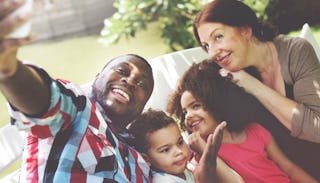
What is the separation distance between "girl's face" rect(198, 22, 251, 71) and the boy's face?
229mm

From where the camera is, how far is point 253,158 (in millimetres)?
1128

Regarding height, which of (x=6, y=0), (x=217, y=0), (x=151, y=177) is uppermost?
(x=6, y=0)

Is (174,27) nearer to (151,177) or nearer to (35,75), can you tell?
(151,177)

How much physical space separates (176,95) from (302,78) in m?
0.30

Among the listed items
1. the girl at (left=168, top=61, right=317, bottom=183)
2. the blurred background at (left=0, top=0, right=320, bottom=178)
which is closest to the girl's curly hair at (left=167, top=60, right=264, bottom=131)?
the girl at (left=168, top=61, right=317, bottom=183)

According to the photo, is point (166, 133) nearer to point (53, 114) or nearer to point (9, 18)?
point (53, 114)

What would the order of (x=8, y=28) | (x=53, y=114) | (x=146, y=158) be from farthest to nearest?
(x=146, y=158)
(x=53, y=114)
(x=8, y=28)

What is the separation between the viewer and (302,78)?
1.14 m

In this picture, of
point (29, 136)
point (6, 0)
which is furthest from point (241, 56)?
point (6, 0)

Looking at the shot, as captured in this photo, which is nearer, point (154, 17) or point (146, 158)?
point (146, 158)

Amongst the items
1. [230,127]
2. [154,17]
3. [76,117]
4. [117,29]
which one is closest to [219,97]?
[230,127]

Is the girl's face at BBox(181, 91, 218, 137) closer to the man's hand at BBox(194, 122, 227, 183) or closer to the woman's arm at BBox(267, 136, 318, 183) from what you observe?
the man's hand at BBox(194, 122, 227, 183)

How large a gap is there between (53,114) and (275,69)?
0.59 metres

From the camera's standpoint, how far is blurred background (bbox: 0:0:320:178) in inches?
63.4
